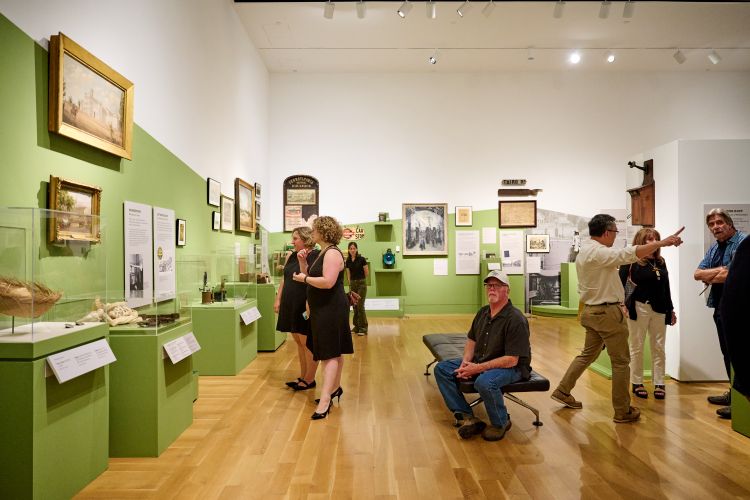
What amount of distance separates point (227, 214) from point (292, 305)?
3.23 m

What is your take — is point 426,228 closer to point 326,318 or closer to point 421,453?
point 326,318

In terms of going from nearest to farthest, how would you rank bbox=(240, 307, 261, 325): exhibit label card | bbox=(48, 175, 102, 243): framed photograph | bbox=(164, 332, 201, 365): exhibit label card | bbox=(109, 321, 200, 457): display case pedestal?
bbox=(48, 175, 102, 243): framed photograph → bbox=(109, 321, 200, 457): display case pedestal → bbox=(164, 332, 201, 365): exhibit label card → bbox=(240, 307, 261, 325): exhibit label card

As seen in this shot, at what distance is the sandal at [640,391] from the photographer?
4.61m

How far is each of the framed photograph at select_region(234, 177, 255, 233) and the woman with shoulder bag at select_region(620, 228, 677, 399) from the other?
604 cm

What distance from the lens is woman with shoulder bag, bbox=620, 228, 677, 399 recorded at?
4641mm

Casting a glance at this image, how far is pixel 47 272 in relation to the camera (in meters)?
2.71

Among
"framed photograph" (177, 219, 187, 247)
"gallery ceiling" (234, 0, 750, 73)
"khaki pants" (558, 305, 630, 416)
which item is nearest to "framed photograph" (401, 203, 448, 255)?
"gallery ceiling" (234, 0, 750, 73)

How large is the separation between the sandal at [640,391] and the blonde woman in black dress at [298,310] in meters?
3.25

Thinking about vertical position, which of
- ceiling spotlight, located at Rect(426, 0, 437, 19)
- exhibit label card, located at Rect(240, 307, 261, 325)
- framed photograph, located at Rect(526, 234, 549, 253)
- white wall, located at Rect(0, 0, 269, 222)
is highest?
ceiling spotlight, located at Rect(426, 0, 437, 19)

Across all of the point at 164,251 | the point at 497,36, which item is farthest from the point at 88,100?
the point at 497,36

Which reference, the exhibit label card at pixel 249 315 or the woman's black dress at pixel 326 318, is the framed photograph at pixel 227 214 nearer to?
the exhibit label card at pixel 249 315

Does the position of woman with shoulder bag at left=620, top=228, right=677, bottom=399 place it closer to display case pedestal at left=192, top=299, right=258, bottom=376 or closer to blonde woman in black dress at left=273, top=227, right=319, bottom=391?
blonde woman in black dress at left=273, top=227, right=319, bottom=391

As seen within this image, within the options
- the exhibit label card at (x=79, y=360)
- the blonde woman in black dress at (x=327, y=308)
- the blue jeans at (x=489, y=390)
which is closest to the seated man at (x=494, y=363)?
the blue jeans at (x=489, y=390)

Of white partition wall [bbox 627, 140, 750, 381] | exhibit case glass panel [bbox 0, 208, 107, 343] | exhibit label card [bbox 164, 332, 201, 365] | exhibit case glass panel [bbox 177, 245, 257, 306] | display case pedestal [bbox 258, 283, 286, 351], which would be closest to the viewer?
exhibit case glass panel [bbox 0, 208, 107, 343]
